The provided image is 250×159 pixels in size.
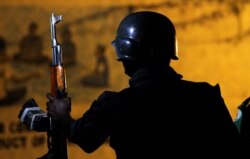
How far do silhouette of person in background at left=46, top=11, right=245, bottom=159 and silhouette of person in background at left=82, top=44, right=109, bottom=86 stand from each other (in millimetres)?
3153

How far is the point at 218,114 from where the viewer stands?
92.4 inches

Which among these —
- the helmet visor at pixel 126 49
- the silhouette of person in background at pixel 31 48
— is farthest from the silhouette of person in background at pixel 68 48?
the helmet visor at pixel 126 49

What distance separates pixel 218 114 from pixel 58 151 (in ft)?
2.93

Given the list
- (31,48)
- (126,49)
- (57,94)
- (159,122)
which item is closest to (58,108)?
(57,94)

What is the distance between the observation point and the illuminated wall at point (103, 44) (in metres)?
5.33

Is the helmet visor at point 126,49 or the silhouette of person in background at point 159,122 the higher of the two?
the helmet visor at point 126,49

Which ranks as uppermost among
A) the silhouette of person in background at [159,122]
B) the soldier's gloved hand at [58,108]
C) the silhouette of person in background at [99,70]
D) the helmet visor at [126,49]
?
the silhouette of person in background at [99,70]

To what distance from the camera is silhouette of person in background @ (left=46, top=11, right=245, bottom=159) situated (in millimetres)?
2264

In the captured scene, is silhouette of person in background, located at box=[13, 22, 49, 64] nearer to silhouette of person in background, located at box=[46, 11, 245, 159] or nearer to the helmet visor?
the helmet visor

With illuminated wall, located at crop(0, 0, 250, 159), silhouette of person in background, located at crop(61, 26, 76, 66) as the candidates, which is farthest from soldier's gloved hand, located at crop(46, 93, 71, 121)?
silhouette of person in background, located at crop(61, 26, 76, 66)

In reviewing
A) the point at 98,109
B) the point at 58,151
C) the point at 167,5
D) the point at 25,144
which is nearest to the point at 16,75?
the point at 25,144

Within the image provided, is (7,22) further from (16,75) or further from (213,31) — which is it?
(213,31)

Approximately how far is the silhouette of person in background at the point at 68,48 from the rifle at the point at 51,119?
2572mm

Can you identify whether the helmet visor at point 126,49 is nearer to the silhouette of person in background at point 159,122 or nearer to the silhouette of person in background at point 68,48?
the silhouette of person in background at point 159,122
